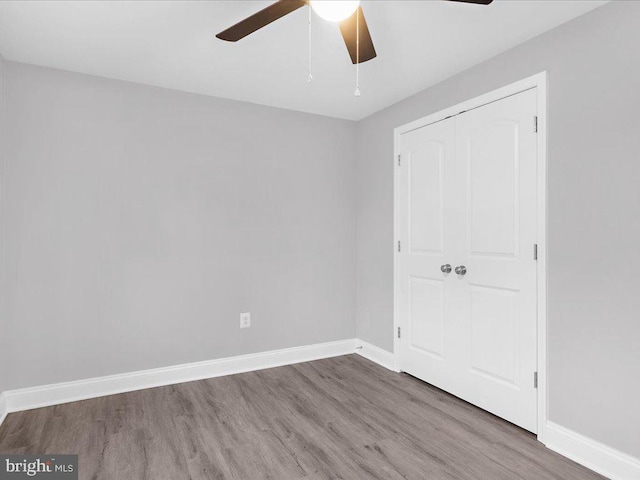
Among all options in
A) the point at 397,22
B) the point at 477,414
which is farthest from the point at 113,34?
the point at 477,414

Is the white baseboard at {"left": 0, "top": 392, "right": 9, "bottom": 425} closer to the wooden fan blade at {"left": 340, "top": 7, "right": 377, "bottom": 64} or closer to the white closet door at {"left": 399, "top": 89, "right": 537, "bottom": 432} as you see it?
the white closet door at {"left": 399, "top": 89, "right": 537, "bottom": 432}

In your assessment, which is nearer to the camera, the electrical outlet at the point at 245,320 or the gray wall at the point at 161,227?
the gray wall at the point at 161,227

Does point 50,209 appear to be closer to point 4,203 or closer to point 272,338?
point 4,203

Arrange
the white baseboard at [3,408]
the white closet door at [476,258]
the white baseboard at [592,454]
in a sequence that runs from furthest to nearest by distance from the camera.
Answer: the white baseboard at [3,408], the white closet door at [476,258], the white baseboard at [592,454]

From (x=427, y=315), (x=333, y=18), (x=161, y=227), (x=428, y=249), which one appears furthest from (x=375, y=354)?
(x=333, y=18)

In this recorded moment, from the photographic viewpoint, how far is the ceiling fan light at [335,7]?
1.42 meters

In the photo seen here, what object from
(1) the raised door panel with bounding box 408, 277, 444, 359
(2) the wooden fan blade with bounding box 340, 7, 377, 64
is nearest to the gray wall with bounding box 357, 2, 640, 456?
(1) the raised door panel with bounding box 408, 277, 444, 359

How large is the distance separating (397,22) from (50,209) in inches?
A: 102

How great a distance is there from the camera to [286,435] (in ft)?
7.66

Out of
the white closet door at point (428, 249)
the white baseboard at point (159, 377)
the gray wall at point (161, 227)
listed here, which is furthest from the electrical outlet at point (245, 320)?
the white closet door at point (428, 249)

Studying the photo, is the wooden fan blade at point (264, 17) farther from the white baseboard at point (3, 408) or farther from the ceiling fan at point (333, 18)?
the white baseboard at point (3, 408)

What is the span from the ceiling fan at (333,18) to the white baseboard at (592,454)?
2158 mm

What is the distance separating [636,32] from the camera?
6.08ft

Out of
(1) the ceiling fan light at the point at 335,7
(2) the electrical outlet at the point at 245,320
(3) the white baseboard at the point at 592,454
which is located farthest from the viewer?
(2) the electrical outlet at the point at 245,320
